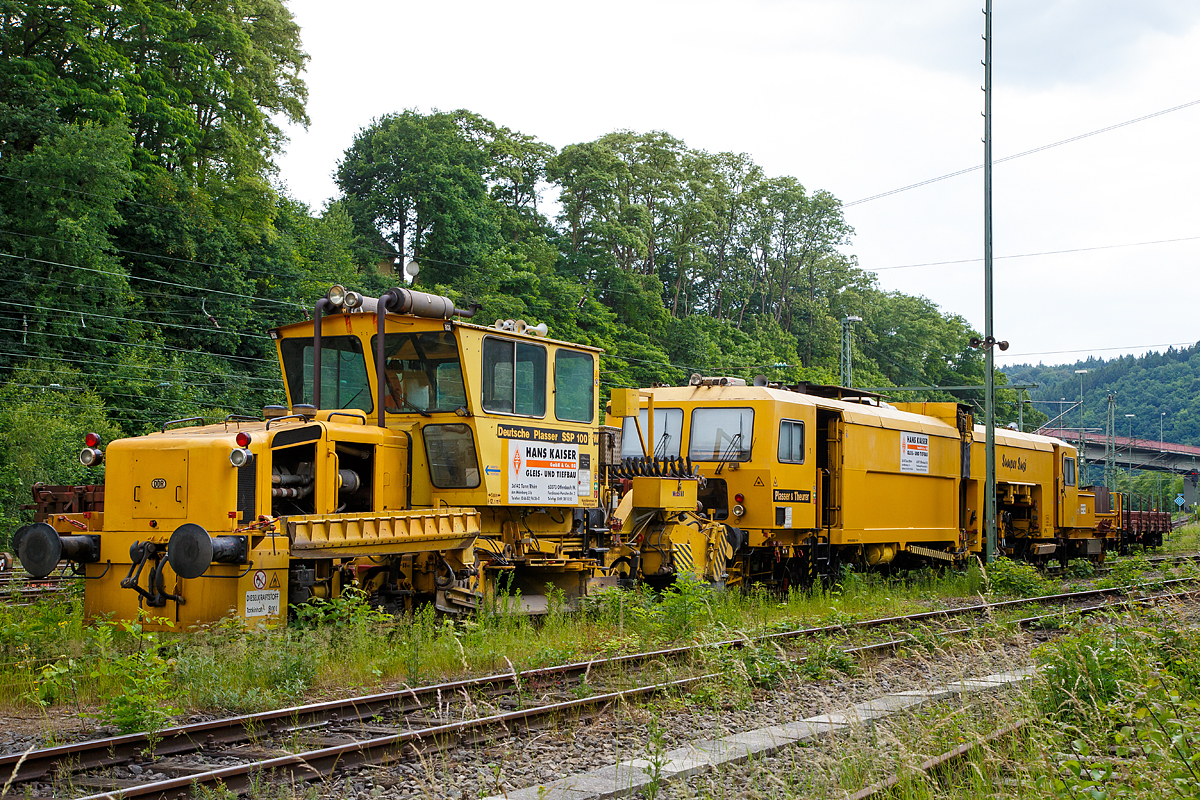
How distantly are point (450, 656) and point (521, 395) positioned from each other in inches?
134

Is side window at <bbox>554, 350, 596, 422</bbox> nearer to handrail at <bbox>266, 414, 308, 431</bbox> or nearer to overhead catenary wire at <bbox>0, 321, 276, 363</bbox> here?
handrail at <bbox>266, 414, 308, 431</bbox>

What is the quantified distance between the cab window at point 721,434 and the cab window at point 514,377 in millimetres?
Result: 5100

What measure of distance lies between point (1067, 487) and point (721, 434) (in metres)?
14.6

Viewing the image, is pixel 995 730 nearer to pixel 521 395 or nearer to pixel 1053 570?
pixel 521 395

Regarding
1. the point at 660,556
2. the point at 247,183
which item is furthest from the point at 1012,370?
the point at 660,556

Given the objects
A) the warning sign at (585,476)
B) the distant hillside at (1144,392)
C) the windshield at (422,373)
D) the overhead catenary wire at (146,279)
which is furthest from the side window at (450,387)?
the distant hillside at (1144,392)

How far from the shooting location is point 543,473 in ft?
39.0

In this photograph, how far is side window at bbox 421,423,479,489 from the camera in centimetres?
1102

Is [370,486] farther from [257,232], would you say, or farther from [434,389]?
[257,232]

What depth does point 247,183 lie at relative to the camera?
4003 cm

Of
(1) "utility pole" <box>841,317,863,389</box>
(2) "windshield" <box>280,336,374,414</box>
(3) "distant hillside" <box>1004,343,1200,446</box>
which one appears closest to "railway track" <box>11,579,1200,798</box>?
(2) "windshield" <box>280,336,374,414</box>

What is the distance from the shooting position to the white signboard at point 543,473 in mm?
11469

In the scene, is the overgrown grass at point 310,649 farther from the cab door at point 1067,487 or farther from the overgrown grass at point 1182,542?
the overgrown grass at point 1182,542

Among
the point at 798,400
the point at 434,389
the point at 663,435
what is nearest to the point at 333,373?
the point at 434,389
